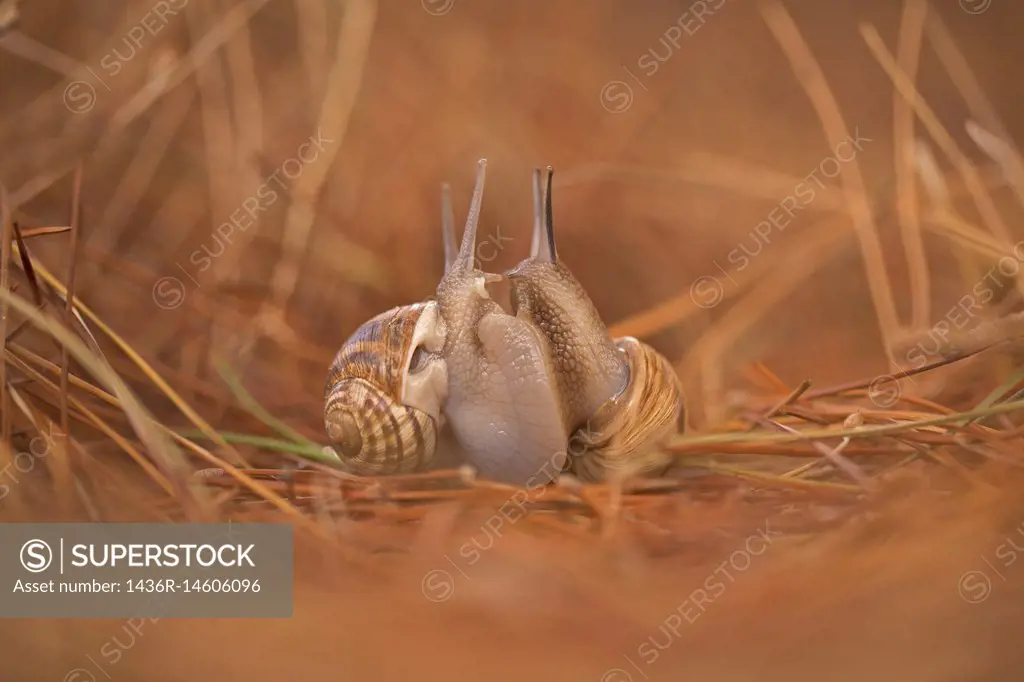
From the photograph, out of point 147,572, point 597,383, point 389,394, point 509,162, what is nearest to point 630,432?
point 597,383

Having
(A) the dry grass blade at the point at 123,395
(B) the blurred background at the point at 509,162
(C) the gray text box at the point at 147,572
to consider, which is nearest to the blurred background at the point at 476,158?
(B) the blurred background at the point at 509,162

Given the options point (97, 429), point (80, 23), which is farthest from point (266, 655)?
point (80, 23)

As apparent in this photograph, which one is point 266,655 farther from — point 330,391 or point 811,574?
point 811,574

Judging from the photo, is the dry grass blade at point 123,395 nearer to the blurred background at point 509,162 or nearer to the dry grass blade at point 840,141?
the blurred background at point 509,162

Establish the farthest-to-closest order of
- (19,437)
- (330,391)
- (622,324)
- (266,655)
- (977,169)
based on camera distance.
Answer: (622,324) < (977,169) < (330,391) < (19,437) < (266,655)

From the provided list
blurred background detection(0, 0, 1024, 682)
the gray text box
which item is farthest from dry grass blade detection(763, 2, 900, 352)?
the gray text box

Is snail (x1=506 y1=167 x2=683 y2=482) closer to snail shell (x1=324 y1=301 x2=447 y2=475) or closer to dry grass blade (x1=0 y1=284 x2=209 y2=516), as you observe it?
snail shell (x1=324 y1=301 x2=447 y2=475)

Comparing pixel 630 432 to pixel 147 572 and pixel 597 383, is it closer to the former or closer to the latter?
pixel 597 383
